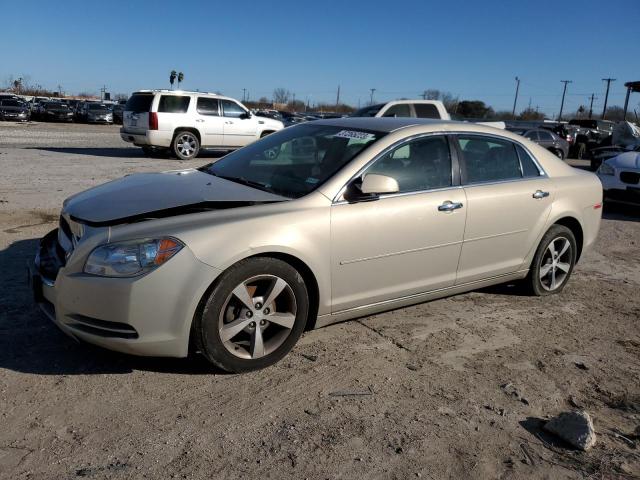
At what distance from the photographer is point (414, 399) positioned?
333 centimetres

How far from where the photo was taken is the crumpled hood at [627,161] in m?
9.88

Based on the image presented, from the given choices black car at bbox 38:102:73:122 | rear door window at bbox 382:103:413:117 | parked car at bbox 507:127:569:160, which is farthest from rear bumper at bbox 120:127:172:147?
black car at bbox 38:102:73:122

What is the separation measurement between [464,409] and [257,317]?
1285 mm

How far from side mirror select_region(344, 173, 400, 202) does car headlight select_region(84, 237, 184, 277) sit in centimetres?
122

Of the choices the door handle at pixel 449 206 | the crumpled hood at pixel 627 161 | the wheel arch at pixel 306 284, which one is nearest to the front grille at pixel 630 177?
the crumpled hood at pixel 627 161

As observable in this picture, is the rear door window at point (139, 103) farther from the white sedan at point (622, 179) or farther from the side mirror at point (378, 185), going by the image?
the side mirror at point (378, 185)

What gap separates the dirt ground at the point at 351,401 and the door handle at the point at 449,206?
91 centimetres

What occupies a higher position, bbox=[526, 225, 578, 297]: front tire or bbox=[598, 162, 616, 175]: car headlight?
bbox=[598, 162, 616, 175]: car headlight

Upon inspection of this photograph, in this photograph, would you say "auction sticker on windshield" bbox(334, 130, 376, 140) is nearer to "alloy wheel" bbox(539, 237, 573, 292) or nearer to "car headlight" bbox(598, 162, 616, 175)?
"alloy wheel" bbox(539, 237, 573, 292)

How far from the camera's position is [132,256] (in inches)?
124

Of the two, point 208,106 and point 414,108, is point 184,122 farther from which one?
point 414,108

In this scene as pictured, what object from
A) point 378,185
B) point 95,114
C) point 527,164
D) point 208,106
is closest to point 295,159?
point 378,185

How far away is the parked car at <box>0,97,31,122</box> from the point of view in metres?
33.1

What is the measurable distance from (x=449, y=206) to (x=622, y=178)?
23.5ft
